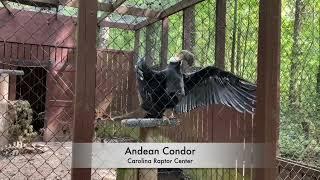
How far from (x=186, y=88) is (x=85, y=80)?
261 cm

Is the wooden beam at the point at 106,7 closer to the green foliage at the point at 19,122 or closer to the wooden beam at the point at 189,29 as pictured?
the wooden beam at the point at 189,29

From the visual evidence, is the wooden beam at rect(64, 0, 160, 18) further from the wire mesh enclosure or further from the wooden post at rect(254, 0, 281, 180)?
the wooden post at rect(254, 0, 281, 180)

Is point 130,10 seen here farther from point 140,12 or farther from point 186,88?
point 186,88

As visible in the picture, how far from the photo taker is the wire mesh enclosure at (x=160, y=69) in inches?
66.5

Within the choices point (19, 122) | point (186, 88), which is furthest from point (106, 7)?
point (19, 122)

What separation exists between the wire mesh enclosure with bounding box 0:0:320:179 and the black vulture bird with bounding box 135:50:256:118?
0.04 metres

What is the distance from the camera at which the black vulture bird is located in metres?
3.18

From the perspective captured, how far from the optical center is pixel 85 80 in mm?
1487

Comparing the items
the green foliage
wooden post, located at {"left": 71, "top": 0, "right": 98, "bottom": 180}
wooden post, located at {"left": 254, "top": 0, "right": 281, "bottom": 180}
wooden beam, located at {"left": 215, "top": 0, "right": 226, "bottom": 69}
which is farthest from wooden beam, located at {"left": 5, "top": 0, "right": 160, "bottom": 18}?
wooden post, located at {"left": 71, "top": 0, "right": 98, "bottom": 180}

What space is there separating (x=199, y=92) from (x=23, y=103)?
17.6ft

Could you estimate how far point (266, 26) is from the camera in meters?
1.70

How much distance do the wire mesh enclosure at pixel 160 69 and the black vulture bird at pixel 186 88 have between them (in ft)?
0.12

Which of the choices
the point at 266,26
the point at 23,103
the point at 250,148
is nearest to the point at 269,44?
the point at 266,26

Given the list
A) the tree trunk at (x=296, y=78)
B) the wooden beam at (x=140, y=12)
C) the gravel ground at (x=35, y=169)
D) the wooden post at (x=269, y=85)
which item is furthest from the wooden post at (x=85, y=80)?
the tree trunk at (x=296, y=78)
